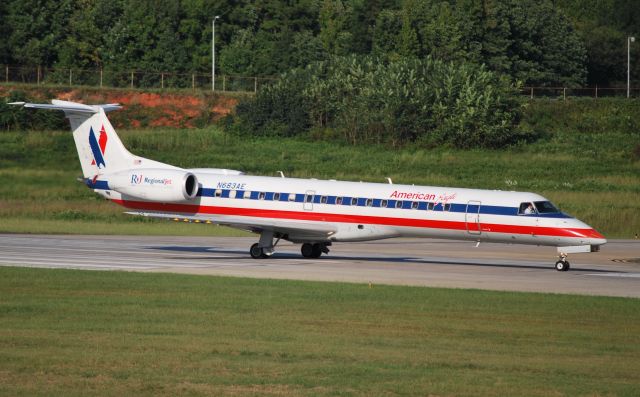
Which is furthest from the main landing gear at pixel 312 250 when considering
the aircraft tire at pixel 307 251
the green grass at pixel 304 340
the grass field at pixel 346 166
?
the grass field at pixel 346 166

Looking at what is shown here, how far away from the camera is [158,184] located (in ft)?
123

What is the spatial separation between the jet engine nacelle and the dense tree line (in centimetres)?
5045

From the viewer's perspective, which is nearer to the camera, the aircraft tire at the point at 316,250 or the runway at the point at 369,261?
the runway at the point at 369,261

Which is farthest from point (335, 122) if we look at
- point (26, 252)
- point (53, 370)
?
point (53, 370)

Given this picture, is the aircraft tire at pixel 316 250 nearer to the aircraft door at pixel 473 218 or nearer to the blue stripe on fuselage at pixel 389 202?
the blue stripe on fuselage at pixel 389 202

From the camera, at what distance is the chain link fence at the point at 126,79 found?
8925cm

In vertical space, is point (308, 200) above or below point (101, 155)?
below

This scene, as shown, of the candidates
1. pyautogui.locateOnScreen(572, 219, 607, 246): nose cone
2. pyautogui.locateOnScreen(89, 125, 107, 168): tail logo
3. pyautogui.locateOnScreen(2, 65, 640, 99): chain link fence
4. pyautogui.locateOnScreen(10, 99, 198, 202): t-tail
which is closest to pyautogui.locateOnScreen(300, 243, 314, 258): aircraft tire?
pyautogui.locateOnScreen(10, 99, 198, 202): t-tail

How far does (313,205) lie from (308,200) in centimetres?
25

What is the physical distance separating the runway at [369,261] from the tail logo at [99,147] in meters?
2.97

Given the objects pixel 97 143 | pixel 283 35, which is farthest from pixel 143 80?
pixel 97 143

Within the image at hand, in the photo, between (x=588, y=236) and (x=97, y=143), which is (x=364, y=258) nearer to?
(x=588, y=236)

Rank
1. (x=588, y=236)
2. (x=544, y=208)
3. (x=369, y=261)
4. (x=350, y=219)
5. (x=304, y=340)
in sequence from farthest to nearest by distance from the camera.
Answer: (x=369, y=261) < (x=350, y=219) < (x=544, y=208) < (x=588, y=236) < (x=304, y=340)

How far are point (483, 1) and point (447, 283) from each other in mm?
65343
